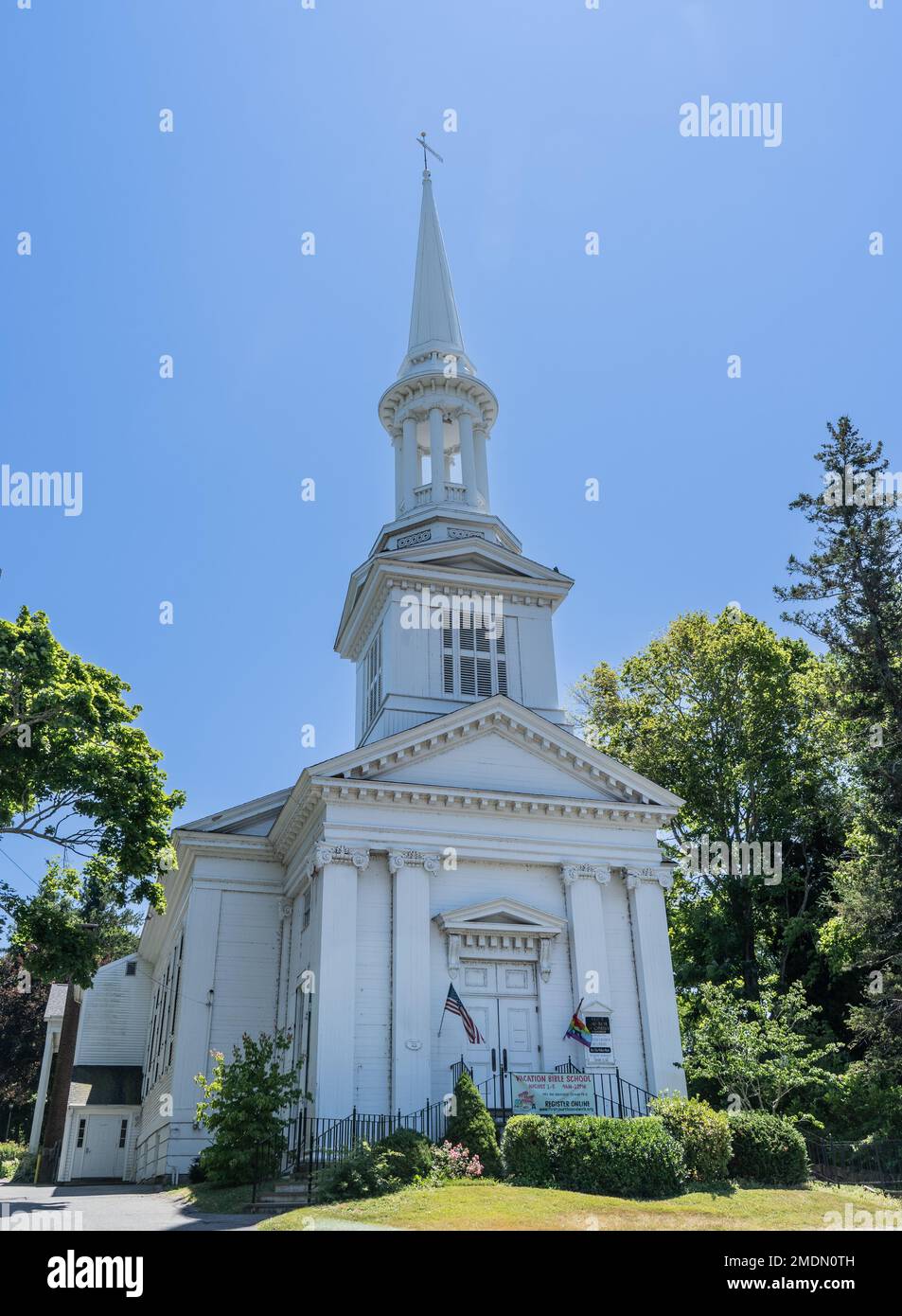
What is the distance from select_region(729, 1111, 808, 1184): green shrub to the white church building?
14.0ft

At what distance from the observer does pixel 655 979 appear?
24.8m

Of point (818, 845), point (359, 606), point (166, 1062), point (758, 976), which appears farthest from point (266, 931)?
point (818, 845)

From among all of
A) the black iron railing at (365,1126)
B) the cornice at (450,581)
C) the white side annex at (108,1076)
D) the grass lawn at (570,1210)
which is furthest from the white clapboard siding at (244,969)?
the white side annex at (108,1076)

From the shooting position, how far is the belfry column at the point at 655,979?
23.8 meters

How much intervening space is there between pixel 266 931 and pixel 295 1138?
6.93 meters

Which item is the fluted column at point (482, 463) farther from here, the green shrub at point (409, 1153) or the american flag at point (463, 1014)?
the green shrub at point (409, 1153)

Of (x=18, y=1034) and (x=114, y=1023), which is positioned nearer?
(x=114, y=1023)

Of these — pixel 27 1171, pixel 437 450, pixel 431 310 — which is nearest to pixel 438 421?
pixel 437 450

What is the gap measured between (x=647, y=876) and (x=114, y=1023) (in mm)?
26687

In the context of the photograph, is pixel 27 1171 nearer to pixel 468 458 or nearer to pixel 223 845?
pixel 223 845

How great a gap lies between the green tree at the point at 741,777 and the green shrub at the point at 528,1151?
778 inches

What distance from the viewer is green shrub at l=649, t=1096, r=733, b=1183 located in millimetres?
18391

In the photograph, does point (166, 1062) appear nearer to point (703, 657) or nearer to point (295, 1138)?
point (295, 1138)

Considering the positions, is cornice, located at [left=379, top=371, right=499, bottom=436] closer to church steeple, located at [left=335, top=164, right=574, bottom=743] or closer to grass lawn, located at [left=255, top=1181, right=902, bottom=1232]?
church steeple, located at [left=335, top=164, right=574, bottom=743]
